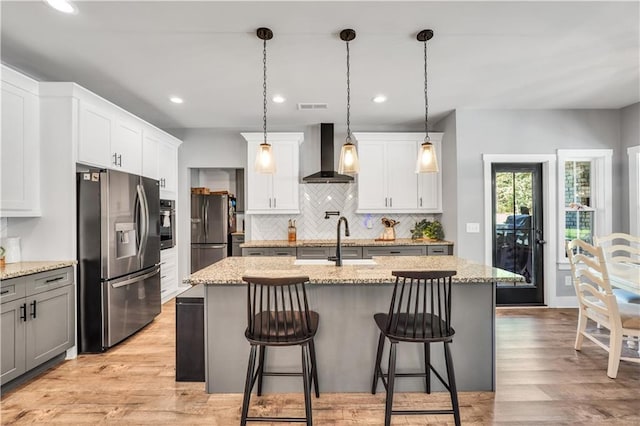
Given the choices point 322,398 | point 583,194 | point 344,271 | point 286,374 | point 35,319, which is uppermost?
point 583,194

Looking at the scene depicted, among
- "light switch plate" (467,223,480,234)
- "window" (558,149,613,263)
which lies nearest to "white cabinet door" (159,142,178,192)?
"light switch plate" (467,223,480,234)

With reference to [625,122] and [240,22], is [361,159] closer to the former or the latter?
[240,22]

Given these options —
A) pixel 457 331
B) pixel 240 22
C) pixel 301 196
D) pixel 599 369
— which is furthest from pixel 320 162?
pixel 599 369

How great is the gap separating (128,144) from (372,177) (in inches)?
122

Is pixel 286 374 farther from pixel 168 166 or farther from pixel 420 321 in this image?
pixel 168 166

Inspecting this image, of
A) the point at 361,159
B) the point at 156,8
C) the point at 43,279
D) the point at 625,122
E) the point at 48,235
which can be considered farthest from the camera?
the point at 361,159

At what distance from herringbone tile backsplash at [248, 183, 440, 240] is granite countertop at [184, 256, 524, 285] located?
2.10 m

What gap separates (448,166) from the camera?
4.62 m

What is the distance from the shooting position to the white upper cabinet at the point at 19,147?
2650 millimetres

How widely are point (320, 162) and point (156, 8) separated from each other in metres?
3.13

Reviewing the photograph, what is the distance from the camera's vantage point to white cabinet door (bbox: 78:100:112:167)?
10.1ft

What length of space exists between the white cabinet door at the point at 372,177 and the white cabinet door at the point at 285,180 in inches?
36.8

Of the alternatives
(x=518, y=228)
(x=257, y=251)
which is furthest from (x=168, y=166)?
(x=518, y=228)

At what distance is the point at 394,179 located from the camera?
484cm
